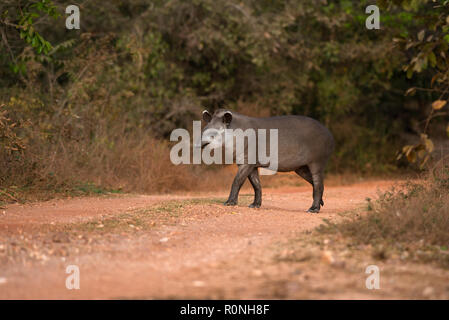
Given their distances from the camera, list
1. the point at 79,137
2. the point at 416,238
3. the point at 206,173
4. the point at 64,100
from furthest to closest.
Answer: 1. the point at 206,173
2. the point at 64,100
3. the point at 79,137
4. the point at 416,238

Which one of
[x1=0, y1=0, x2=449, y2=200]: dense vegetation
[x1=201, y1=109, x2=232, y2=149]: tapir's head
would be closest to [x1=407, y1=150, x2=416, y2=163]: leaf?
[x1=201, y1=109, x2=232, y2=149]: tapir's head

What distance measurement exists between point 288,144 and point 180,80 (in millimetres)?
9325

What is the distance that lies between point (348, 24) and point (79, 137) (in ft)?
31.4

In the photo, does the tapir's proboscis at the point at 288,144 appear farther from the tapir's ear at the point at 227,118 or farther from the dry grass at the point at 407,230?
the dry grass at the point at 407,230

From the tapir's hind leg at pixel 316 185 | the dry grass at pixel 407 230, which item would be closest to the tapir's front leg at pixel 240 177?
the tapir's hind leg at pixel 316 185

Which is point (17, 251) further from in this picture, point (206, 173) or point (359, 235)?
point (206, 173)

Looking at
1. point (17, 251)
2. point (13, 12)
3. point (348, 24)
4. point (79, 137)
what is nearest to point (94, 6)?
point (13, 12)

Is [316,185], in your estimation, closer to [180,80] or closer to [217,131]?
[217,131]

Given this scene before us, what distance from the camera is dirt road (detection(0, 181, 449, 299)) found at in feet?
15.2

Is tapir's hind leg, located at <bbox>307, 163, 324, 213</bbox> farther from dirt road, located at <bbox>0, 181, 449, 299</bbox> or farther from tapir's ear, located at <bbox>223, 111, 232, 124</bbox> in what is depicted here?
tapir's ear, located at <bbox>223, 111, 232, 124</bbox>

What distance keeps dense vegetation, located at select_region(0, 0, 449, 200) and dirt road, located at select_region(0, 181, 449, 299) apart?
409 cm

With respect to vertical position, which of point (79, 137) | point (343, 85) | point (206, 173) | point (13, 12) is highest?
point (13, 12)

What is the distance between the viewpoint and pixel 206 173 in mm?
15695
